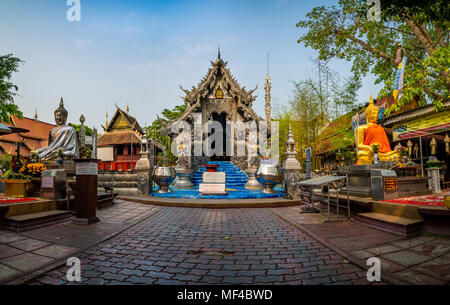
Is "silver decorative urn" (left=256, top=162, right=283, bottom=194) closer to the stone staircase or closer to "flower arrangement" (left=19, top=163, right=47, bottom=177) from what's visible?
the stone staircase

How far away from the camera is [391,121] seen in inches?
569

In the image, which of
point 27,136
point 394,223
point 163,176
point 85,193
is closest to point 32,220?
point 85,193

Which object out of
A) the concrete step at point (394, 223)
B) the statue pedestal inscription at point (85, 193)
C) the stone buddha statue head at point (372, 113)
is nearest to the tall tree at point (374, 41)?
the stone buddha statue head at point (372, 113)

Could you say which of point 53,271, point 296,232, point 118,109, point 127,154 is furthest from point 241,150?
point 118,109

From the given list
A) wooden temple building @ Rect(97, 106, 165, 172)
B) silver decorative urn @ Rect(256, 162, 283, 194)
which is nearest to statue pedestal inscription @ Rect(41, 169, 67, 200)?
silver decorative urn @ Rect(256, 162, 283, 194)

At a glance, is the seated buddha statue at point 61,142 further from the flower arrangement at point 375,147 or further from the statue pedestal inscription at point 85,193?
the flower arrangement at point 375,147

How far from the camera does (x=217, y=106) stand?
15.9 m

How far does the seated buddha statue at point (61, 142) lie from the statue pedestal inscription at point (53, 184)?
123cm

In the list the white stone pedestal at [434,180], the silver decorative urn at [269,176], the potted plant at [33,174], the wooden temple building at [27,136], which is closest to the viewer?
the potted plant at [33,174]

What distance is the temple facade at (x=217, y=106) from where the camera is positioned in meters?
15.2

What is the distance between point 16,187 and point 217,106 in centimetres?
1179

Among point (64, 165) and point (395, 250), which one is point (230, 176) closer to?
point (64, 165)

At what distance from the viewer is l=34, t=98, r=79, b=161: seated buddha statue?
7.24m

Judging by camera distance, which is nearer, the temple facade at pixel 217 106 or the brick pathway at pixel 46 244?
the brick pathway at pixel 46 244
